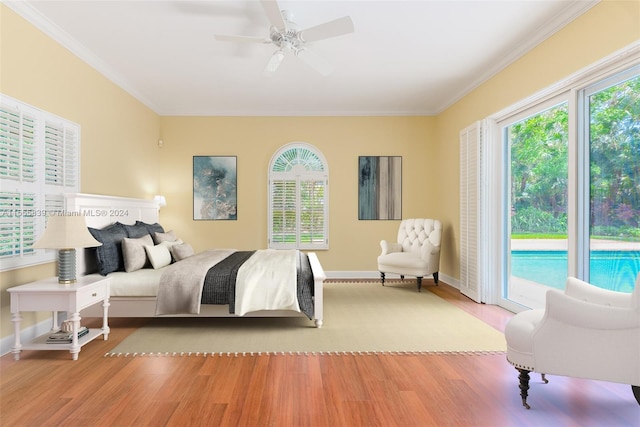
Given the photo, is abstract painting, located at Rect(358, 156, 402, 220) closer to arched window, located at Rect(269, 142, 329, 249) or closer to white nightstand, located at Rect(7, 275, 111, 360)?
arched window, located at Rect(269, 142, 329, 249)

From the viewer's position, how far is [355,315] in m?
3.89

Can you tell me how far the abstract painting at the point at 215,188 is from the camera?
611 cm

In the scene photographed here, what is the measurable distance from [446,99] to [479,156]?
59.1 inches

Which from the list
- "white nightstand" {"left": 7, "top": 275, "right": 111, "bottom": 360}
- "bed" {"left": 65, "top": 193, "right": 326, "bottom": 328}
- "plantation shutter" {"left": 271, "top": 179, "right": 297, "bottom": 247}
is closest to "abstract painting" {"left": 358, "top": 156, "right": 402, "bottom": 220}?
"plantation shutter" {"left": 271, "top": 179, "right": 297, "bottom": 247}

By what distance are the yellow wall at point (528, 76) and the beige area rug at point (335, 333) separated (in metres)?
1.86

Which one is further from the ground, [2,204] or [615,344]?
[2,204]

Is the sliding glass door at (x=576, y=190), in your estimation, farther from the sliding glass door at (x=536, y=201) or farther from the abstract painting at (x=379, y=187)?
the abstract painting at (x=379, y=187)

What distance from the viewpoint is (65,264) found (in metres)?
2.85

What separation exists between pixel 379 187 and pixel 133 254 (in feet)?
13.1

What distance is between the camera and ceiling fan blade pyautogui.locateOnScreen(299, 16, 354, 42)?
2.83 metres

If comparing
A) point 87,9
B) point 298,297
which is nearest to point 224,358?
point 298,297

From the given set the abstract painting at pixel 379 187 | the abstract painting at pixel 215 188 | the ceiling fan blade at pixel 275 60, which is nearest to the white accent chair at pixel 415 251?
the abstract painting at pixel 379 187

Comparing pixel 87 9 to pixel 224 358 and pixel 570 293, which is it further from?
pixel 570 293

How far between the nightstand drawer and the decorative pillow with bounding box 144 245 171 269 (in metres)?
0.66
